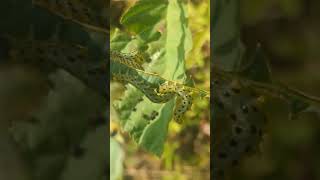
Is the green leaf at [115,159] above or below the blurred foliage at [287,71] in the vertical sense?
below

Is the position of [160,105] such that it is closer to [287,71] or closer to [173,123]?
[173,123]

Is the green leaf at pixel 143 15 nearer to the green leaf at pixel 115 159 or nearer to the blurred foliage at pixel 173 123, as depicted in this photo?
the blurred foliage at pixel 173 123

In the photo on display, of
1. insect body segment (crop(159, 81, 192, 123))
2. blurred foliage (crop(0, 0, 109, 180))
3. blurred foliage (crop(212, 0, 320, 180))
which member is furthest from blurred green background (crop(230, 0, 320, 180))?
blurred foliage (crop(0, 0, 109, 180))

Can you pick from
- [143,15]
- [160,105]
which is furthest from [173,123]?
[143,15]

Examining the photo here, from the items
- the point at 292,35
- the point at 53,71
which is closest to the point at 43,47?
the point at 53,71

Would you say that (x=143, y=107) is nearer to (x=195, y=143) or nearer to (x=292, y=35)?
(x=195, y=143)

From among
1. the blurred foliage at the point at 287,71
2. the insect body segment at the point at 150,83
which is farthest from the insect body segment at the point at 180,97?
the blurred foliage at the point at 287,71
